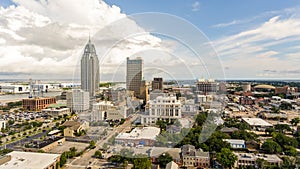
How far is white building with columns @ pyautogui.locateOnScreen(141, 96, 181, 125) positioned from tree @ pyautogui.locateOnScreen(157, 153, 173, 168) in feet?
8.73

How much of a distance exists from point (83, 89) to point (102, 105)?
1.45m

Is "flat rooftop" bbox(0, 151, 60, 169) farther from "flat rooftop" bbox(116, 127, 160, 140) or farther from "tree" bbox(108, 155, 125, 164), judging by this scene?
"flat rooftop" bbox(116, 127, 160, 140)

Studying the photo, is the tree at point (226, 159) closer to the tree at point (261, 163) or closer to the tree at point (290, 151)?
the tree at point (261, 163)

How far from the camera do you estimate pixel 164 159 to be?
312cm

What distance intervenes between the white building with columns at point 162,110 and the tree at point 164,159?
2660mm

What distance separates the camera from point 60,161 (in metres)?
3.15

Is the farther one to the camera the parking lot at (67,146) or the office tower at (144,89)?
the office tower at (144,89)

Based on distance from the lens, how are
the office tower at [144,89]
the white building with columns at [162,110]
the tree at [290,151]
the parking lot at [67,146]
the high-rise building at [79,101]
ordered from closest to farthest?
1. the tree at [290,151]
2. the parking lot at [67,146]
3. the office tower at [144,89]
4. the white building with columns at [162,110]
5. the high-rise building at [79,101]

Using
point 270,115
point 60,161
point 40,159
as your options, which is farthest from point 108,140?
point 270,115

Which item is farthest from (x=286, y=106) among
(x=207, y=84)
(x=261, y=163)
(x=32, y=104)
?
(x=32, y=104)

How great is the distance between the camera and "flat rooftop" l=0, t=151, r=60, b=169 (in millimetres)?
2701

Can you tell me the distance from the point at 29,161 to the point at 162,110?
386 cm

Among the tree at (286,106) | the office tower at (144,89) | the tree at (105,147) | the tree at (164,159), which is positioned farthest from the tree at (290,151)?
the tree at (286,106)

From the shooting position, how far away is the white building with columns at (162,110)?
5.90 m
